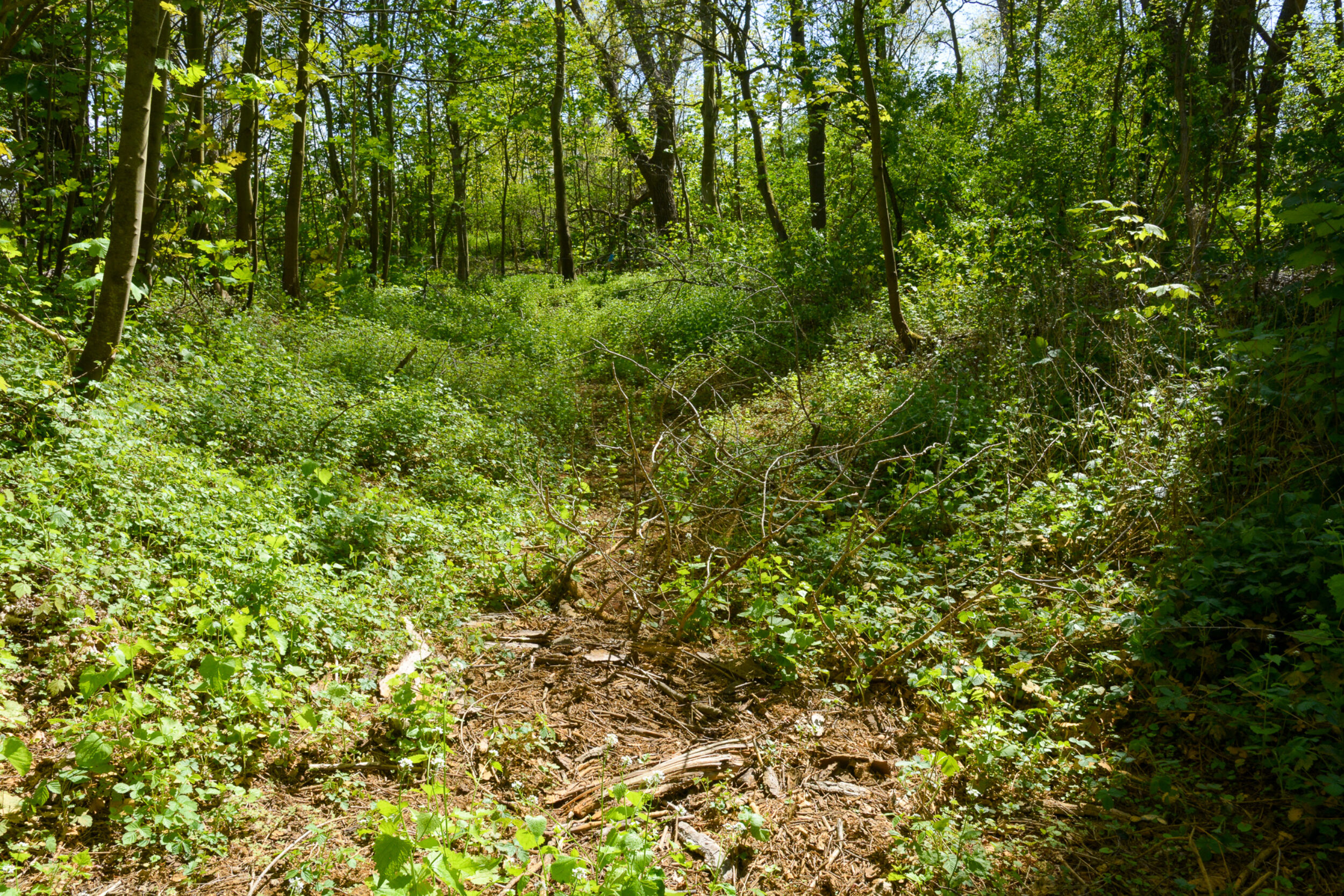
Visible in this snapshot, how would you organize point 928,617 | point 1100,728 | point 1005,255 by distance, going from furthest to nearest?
1. point 1005,255
2. point 928,617
3. point 1100,728

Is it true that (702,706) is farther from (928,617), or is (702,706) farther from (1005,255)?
(1005,255)

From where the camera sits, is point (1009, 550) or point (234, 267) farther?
point (234, 267)

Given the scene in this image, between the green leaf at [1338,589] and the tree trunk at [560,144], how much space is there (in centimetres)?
1610

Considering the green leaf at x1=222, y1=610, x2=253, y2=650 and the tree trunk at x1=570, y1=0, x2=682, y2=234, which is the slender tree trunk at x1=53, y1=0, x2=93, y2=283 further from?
the tree trunk at x1=570, y1=0, x2=682, y2=234

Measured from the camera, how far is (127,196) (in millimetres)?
5188

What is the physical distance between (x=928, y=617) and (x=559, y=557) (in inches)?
93.2

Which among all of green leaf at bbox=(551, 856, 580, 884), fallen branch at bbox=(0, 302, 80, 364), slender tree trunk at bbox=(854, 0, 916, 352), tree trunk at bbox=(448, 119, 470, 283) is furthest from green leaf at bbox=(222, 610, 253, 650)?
tree trunk at bbox=(448, 119, 470, 283)

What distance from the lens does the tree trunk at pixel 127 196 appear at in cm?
489

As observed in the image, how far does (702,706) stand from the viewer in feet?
12.7

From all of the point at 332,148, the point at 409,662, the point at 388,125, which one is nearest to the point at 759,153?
the point at 388,125

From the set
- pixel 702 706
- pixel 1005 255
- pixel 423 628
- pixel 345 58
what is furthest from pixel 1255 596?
pixel 345 58

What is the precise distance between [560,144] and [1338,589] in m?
17.8

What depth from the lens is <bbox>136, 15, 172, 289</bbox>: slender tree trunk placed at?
5.93 metres

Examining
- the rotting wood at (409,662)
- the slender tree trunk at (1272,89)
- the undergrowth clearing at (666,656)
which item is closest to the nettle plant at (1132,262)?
the undergrowth clearing at (666,656)
